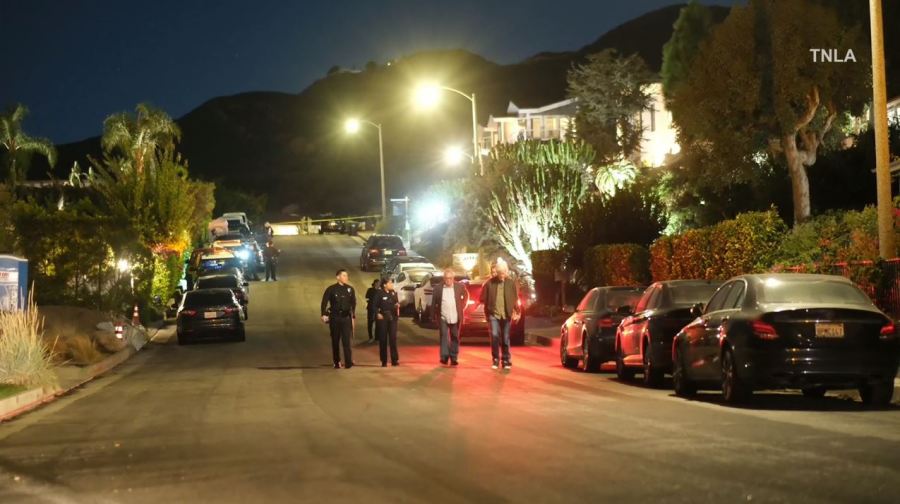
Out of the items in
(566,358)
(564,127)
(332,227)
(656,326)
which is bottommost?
(566,358)

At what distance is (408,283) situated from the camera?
1768 inches

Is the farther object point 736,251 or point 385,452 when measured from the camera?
point 736,251

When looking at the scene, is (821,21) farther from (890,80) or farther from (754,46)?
(890,80)

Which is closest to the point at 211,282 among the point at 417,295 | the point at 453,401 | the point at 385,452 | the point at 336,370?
the point at 417,295

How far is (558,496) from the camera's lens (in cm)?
927

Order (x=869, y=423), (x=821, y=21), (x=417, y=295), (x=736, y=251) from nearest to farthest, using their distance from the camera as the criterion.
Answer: (x=869, y=423), (x=736, y=251), (x=821, y=21), (x=417, y=295)

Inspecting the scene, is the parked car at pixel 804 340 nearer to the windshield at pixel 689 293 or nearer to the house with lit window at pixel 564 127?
the windshield at pixel 689 293

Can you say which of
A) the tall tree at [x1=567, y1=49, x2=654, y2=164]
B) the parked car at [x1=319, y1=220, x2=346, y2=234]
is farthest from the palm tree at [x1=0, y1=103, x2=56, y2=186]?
the tall tree at [x1=567, y1=49, x2=654, y2=164]

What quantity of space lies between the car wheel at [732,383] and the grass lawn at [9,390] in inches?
412

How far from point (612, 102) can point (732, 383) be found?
195ft

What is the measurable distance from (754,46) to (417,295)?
15007 mm

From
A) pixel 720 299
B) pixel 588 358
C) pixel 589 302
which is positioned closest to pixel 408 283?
pixel 589 302
